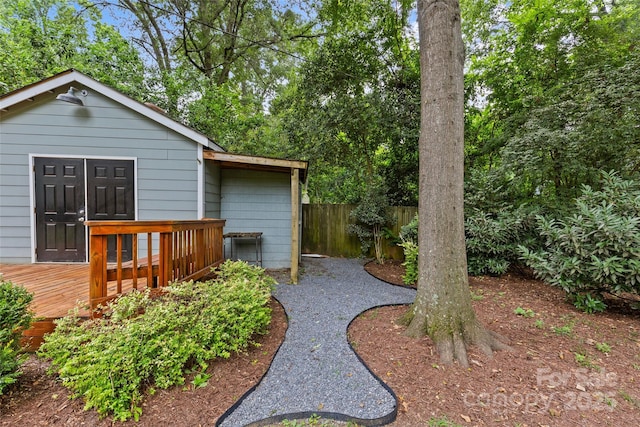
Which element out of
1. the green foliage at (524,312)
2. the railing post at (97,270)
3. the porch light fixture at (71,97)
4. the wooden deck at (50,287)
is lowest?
the green foliage at (524,312)

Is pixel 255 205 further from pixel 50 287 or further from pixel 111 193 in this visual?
pixel 50 287

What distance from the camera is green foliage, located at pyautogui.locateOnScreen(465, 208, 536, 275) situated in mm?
5012

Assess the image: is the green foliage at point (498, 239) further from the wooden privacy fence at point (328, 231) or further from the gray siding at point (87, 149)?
the gray siding at point (87, 149)

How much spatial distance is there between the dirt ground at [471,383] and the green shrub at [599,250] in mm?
473

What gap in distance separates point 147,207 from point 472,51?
1018cm

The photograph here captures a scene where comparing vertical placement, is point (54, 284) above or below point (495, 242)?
below

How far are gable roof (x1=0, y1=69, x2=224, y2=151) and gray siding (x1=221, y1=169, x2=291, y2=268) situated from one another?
47.4 inches

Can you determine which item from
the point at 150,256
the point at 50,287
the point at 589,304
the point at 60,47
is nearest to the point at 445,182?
the point at 589,304

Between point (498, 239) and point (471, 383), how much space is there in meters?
3.68

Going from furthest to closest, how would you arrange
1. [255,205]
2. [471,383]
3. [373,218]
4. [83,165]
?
[373,218] → [255,205] → [83,165] → [471,383]

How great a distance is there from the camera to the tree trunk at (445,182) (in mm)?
2723

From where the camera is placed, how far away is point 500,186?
226 inches

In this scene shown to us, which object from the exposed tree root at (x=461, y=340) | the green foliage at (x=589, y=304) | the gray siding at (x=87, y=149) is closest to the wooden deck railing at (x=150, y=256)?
the gray siding at (x=87, y=149)

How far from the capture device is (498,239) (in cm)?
504
